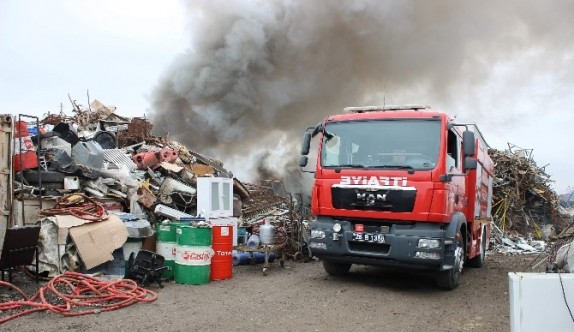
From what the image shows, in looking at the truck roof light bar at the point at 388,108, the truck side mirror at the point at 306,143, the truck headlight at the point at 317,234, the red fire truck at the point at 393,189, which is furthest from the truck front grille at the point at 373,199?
the truck roof light bar at the point at 388,108

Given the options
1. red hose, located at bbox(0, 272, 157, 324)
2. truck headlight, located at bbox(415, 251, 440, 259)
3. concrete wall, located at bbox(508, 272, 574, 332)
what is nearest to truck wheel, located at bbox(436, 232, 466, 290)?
truck headlight, located at bbox(415, 251, 440, 259)

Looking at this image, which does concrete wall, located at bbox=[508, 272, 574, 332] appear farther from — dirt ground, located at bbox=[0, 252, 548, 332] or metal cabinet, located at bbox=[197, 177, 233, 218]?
metal cabinet, located at bbox=[197, 177, 233, 218]

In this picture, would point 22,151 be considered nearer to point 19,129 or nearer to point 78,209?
point 19,129

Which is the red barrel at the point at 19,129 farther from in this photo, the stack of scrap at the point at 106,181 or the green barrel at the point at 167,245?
the green barrel at the point at 167,245

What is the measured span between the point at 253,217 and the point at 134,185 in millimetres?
3260

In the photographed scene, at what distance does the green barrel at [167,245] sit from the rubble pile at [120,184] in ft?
0.83

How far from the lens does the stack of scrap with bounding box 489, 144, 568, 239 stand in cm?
1471

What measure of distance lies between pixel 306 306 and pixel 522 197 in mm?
12150

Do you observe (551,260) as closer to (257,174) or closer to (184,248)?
(184,248)

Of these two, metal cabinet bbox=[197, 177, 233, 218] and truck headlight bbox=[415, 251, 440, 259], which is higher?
metal cabinet bbox=[197, 177, 233, 218]

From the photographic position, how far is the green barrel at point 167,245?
7.11 m

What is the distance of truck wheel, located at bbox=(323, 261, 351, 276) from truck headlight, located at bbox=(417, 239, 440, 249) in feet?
5.95

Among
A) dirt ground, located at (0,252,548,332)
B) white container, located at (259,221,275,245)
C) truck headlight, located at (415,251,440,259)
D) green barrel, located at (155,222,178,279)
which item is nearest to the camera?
dirt ground, located at (0,252,548,332)

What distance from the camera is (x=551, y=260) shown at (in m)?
5.03
